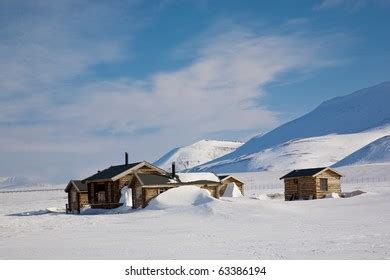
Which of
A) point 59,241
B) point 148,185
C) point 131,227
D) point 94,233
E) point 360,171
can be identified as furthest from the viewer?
point 360,171

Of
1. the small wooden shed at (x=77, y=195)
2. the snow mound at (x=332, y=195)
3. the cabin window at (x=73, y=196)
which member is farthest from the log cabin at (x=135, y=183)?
the snow mound at (x=332, y=195)

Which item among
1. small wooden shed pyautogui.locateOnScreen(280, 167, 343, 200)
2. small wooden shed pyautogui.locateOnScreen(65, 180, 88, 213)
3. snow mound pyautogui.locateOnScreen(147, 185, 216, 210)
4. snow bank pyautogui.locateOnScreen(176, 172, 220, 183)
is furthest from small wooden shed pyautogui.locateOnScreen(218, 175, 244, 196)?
snow mound pyautogui.locateOnScreen(147, 185, 216, 210)

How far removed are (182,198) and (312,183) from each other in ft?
61.1

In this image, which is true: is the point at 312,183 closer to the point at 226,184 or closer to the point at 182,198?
the point at 226,184

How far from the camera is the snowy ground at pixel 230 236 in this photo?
18.0m

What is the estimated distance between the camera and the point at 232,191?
202ft

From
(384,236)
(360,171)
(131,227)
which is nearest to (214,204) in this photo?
(131,227)

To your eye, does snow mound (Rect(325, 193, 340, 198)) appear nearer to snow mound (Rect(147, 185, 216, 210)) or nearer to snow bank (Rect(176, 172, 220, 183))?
snow bank (Rect(176, 172, 220, 183))

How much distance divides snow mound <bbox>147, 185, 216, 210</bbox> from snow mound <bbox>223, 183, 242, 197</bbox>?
16219mm

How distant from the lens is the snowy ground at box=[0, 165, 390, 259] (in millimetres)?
17969
